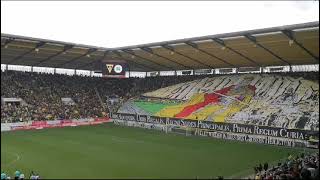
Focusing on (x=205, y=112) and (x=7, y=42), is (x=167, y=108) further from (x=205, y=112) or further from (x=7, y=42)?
(x=7, y=42)

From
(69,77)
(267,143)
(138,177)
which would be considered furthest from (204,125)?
(69,77)

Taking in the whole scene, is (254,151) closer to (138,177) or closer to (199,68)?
(138,177)

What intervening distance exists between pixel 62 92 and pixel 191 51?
22177mm

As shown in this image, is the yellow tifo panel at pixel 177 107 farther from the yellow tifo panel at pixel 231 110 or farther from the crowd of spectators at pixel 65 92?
the crowd of spectators at pixel 65 92

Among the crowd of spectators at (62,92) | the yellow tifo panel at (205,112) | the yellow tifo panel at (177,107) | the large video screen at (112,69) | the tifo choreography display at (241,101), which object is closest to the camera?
the tifo choreography display at (241,101)

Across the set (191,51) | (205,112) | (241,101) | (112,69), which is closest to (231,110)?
(241,101)

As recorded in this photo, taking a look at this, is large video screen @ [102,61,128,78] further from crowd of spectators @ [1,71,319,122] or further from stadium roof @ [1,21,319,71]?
crowd of spectators @ [1,71,319,122]

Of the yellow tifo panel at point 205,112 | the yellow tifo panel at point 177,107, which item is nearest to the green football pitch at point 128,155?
the yellow tifo panel at point 205,112

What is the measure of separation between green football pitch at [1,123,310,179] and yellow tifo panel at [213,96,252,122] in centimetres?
397

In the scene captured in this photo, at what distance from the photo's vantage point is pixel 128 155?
2622 centimetres

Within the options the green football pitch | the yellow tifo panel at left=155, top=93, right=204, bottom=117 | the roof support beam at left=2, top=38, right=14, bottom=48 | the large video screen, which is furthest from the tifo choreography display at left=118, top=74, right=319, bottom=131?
the roof support beam at left=2, top=38, right=14, bottom=48

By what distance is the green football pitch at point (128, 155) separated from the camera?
20.7 metres

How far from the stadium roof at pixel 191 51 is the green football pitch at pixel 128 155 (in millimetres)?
9448

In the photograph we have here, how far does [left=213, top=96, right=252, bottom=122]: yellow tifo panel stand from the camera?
1550 inches
